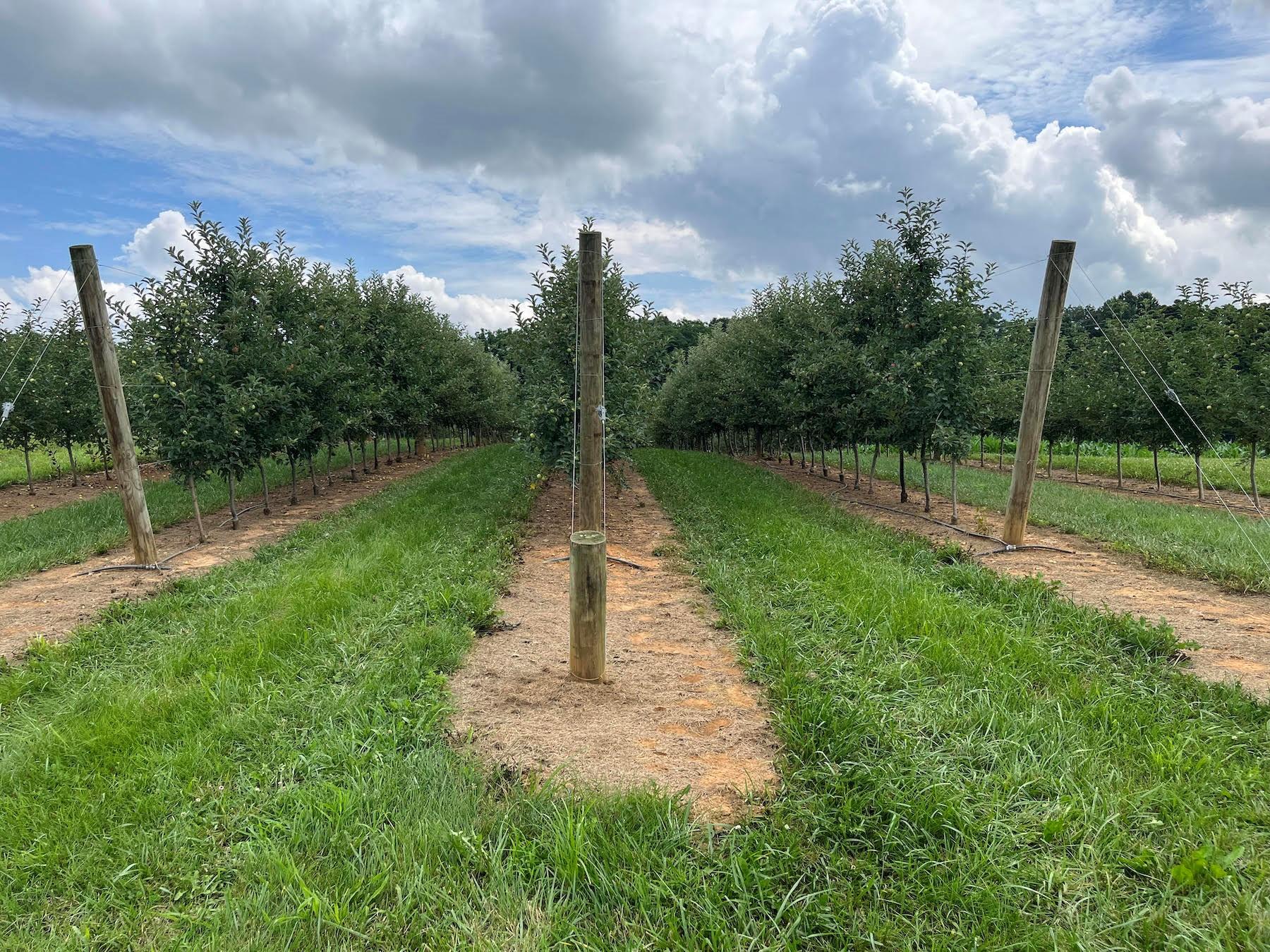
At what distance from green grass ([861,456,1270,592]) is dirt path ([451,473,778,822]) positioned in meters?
6.27

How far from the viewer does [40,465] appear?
2236 centimetres

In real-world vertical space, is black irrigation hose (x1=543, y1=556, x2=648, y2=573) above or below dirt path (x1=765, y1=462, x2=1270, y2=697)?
below

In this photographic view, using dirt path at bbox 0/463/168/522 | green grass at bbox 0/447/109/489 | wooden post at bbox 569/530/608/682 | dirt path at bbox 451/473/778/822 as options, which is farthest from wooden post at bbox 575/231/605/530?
green grass at bbox 0/447/109/489

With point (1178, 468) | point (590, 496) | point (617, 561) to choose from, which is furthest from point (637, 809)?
point (1178, 468)

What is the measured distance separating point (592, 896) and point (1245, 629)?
6837mm

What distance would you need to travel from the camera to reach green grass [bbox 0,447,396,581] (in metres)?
9.25

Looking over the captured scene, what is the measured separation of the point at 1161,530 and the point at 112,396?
15834 millimetres

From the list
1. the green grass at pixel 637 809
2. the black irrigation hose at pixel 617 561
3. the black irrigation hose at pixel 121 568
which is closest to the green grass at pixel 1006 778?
the green grass at pixel 637 809

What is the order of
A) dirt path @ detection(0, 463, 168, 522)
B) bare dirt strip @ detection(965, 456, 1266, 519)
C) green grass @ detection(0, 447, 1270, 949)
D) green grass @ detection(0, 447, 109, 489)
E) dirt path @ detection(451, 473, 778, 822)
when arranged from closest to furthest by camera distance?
green grass @ detection(0, 447, 1270, 949)
dirt path @ detection(451, 473, 778, 822)
dirt path @ detection(0, 463, 168, 522)
bare dirt strip @ detection(965, 456, 1266, 519)
green grass @ detection(0, 447, 109, 489)

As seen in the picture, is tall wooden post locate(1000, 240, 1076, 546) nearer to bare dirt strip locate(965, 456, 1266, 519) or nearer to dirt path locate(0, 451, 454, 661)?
bare dirt strip locate(965, 456, 1266, 519)

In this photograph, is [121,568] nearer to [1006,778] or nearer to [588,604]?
[588,604]

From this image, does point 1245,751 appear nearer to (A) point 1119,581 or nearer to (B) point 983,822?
(B) point 983,822

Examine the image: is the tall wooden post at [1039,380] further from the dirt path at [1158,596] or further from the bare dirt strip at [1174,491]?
the bare dirt strip at [1174,491]

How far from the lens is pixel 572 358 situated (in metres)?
11.7
